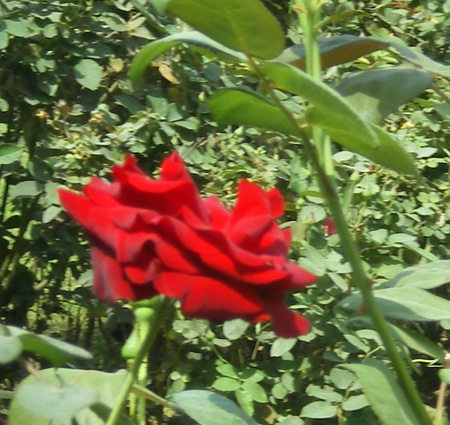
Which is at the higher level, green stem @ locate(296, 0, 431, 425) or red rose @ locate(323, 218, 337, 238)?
green stem @ locate(296, 0, 431, 425)

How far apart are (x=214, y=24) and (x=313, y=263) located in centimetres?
78

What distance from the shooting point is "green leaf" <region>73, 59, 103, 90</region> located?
1699mm

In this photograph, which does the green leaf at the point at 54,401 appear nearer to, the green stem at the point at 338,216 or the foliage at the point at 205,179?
the green stem at the point at 338,216

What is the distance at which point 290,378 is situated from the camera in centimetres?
149

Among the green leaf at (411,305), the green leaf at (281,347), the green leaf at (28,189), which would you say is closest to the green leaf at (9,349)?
the green leaf at (411,305)

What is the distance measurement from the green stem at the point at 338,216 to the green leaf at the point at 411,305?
0.21ft

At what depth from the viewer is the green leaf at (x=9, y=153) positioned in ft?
4.98

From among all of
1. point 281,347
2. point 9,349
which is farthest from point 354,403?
point 9,349

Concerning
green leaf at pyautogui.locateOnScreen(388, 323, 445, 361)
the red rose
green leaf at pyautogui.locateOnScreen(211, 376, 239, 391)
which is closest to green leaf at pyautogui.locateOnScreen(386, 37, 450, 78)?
green leaf at pyautogui.locateOnScreen(388, 323, 445, 361)

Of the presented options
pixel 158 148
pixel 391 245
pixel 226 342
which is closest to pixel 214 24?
pixel 391 245

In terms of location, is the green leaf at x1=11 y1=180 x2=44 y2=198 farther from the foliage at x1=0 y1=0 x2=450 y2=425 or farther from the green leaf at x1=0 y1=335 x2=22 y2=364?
the green leaf at x1=0 y1=335 x2=22 y2=364

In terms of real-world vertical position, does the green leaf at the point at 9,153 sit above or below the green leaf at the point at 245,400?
above

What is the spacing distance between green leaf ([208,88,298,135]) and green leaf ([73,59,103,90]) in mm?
1058

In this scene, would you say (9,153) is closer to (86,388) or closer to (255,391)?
(255,391)
